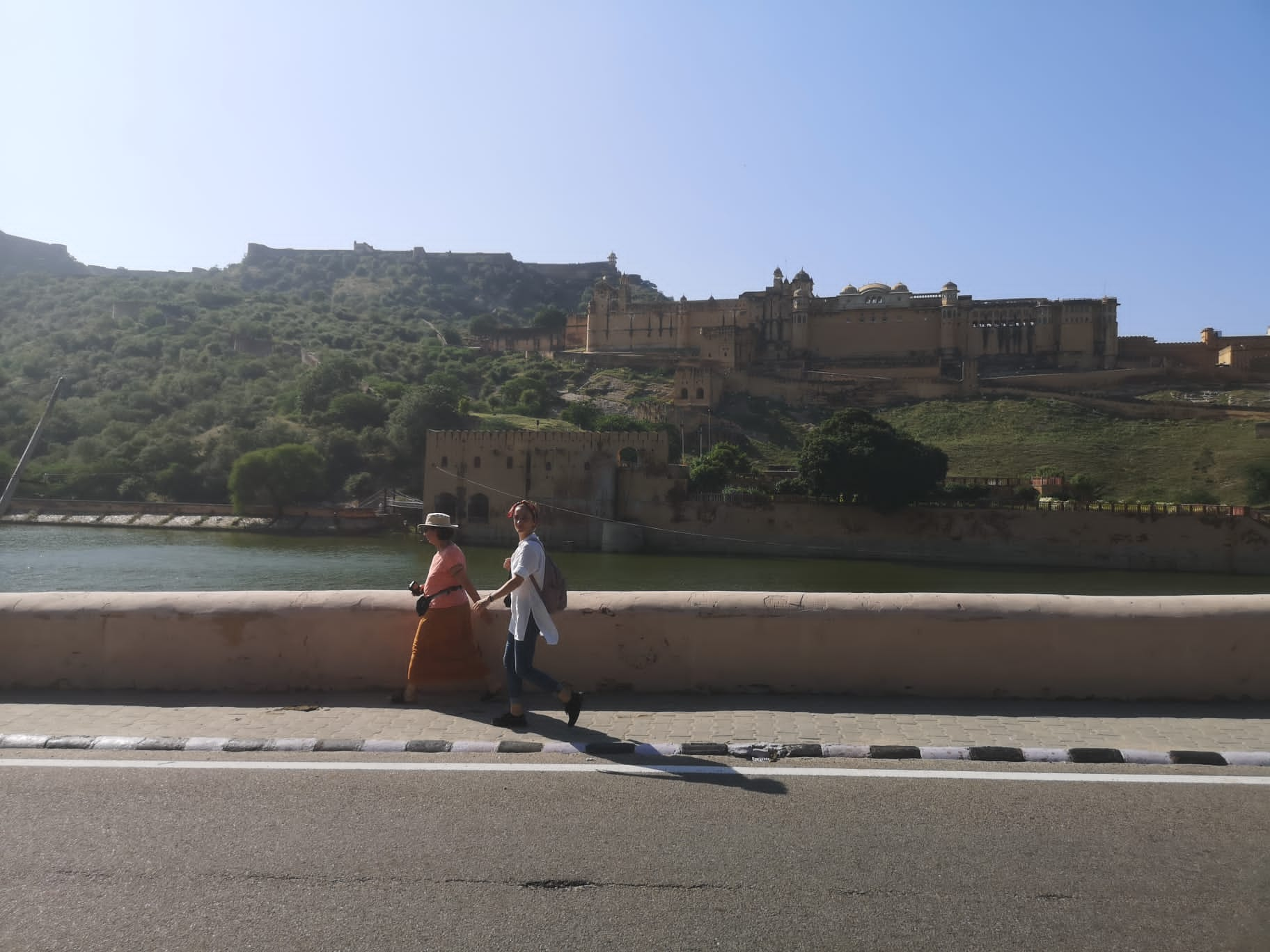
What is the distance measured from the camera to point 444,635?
4855mm

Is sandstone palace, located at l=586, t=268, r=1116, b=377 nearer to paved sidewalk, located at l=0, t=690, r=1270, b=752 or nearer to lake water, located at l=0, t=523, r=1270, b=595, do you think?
lake water, located at l=0, t=523, r=1270, b=595

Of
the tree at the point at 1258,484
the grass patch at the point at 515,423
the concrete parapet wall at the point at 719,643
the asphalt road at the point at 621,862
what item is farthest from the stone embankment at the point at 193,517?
the asphalt road at the point at 621,862

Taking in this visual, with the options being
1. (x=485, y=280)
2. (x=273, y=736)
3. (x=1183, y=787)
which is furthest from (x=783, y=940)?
(x=485, y=280)

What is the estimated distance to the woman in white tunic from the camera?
4445mm

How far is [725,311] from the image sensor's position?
65438 millimetres

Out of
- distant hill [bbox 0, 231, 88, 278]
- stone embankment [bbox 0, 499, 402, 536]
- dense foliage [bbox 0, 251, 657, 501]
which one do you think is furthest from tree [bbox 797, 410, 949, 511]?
distant hill [bbox 0, 231, 88, 278]

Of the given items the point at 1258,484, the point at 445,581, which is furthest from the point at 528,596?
→ the point at 1258,484

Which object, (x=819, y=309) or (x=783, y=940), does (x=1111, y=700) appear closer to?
(x=783, y=940)

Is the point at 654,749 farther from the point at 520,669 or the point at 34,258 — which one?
the point at 34,258

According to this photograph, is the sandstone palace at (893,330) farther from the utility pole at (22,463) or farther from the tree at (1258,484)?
the utility pole at (22,463)

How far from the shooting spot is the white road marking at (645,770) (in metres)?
3.75

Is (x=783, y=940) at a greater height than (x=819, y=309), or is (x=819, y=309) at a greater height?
(x=819, y=309)

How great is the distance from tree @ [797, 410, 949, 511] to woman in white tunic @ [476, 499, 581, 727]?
31.9 meters

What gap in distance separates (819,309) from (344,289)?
257 ft
